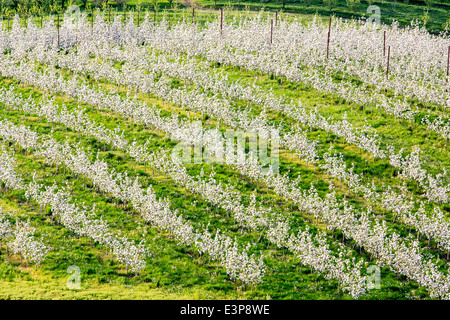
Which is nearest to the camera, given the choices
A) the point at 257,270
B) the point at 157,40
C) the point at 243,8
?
the point at 257,270

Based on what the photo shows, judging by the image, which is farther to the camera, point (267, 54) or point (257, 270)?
point (267, 54)

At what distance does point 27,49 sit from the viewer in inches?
3669

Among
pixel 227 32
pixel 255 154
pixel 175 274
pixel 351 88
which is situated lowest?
pixel 175 274

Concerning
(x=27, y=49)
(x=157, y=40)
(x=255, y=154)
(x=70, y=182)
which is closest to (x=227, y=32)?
(x=157, y=40)

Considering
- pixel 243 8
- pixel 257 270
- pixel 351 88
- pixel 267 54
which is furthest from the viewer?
pixel 243 8

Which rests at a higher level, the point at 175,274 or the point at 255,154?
the point at 255,154

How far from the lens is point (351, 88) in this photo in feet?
229

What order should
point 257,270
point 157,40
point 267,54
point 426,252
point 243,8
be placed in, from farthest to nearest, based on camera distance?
point 243,8
point 157,40
point 267,54
point 426,252
point 257,270

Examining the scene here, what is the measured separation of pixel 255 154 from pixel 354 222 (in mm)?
15308

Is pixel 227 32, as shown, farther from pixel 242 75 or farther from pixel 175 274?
pixel 175 274

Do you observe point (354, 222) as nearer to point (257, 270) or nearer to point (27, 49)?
point (257, 270)

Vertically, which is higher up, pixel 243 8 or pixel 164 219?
pixel 243 8

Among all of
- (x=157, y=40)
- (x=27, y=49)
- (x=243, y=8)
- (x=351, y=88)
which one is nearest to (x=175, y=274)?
(x=351, y=88)

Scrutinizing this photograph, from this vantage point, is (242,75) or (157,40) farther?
(157,40)
